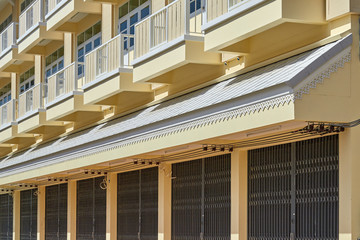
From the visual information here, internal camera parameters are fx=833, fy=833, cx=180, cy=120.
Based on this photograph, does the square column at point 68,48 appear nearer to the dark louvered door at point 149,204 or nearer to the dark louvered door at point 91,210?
the dark louvered door at point 91,210

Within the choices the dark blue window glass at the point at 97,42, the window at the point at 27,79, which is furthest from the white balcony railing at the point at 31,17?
the dark blue window glass at the point at 97,42

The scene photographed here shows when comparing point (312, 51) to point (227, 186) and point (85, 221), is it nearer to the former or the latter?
point (227, 186)

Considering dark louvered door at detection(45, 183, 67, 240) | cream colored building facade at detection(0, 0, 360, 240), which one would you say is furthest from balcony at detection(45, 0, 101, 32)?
dark louvered door at detection(45, 183, 67, 240)

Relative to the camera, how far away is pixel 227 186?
17438mm

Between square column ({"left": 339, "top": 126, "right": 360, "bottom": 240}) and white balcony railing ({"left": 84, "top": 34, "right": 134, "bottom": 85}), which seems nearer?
square column ({"left": 339, "top": 126, "right": 360, "bottom": 240})

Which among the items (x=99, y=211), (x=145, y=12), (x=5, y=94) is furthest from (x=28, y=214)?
(x=145, y=12)

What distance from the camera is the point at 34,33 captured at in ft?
95.9

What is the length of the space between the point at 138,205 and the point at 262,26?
31.2 ft

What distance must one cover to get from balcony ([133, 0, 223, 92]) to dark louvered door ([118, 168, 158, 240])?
→ 3.23m

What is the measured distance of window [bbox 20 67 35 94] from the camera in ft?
111

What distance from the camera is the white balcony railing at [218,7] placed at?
15.2 meters

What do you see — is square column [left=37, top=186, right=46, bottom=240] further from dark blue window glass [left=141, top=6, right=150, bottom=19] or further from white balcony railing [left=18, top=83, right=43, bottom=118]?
dark blue window glass [left=141, top=6, right=150, bottom=19]

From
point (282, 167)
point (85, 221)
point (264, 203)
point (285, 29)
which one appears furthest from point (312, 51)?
point (85, 221)

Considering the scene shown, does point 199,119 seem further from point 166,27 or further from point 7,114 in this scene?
point 7,114
